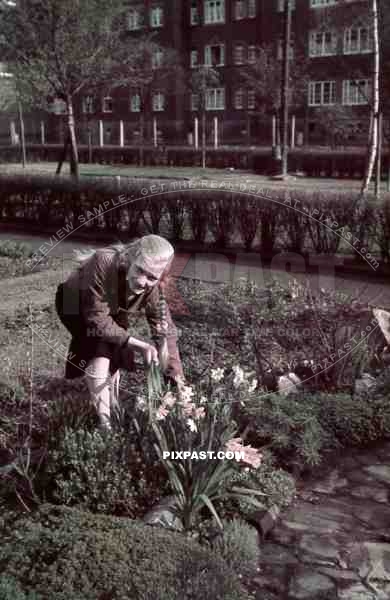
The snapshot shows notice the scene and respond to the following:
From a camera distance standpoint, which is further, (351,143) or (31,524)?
(351,143)

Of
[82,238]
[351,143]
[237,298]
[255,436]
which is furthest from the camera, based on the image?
[351,143]

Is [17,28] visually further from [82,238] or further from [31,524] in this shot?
[31,524]

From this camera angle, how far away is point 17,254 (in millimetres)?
9391

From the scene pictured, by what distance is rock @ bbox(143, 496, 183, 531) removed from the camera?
3.14m

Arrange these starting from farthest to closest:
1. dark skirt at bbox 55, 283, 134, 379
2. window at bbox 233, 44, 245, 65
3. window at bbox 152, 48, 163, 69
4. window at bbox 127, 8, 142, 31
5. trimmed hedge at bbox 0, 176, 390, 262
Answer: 1. window at bbox 127, 8, 142, 31
2. window at bbox 233, 44, 245, 65
3. window at bbox 152, 48, 163, 69
4. trimmed hedge at bbox 0, 176, 390, 262
5. dark skirt at bbox 55, 283, 134, 379

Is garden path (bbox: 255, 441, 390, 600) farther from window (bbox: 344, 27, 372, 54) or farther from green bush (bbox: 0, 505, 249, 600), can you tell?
window (bbox: 344, 27, 372, 54)

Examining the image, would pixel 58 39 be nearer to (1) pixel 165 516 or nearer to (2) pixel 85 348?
(2) pixel 85 348

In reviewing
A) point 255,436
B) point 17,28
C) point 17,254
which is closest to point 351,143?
point 17,28

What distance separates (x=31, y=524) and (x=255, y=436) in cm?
149

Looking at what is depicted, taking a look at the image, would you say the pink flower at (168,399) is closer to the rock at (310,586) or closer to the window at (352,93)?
the rock at (310,586)

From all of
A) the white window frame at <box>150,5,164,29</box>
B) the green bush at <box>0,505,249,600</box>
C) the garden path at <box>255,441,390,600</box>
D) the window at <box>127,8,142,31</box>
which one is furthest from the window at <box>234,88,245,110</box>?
the green bush at <box>0,505,249,600</box>

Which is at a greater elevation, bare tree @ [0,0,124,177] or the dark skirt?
bare tree @ [0,0,124,177]

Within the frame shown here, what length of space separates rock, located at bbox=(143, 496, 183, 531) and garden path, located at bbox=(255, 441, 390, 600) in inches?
15.6

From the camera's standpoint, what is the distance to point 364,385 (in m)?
4.70
